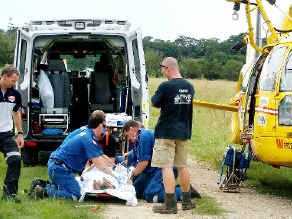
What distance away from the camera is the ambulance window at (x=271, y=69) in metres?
11.1

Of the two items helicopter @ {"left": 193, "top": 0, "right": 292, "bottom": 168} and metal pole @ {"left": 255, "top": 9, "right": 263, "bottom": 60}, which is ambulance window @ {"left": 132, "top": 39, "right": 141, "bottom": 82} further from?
metal pole @ {"left": 255, "top": 9, "right": 263, "bottom": 60}

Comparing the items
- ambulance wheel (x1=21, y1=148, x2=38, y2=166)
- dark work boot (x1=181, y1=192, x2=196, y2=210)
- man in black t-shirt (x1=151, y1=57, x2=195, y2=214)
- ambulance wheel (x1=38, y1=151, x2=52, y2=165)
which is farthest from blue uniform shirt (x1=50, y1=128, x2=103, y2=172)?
ambulance wheel (x1=38, y1=151, x2=52, y2=165)

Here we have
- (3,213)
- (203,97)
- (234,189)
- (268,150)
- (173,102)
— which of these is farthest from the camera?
(203,97)

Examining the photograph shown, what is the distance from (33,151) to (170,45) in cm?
1594

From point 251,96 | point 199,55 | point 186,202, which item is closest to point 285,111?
point 251,96

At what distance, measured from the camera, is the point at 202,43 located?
23.7 m

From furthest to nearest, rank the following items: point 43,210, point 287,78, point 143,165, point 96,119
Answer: point 287,78 < point 143,165 < point 96,119 < point 43,210

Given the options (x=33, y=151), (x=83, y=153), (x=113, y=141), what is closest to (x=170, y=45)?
(x=33, y=151)

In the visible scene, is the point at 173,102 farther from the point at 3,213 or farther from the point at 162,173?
the point at 3,213

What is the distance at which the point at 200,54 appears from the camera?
79.3 ft

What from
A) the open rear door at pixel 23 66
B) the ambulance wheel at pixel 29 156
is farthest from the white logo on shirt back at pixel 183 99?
the ambulance wheel at pixel 29 156

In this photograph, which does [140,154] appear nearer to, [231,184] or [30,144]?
[231,184]

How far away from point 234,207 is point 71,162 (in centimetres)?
214

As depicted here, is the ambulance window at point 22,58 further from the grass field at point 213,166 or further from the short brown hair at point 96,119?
the short brown hair at point 96,119
